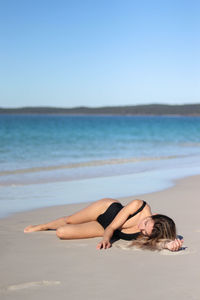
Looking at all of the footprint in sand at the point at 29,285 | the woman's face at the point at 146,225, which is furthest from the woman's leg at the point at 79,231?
the footprint in sand at the point at 29,285

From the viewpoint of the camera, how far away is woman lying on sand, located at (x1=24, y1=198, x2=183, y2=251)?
5.39 m

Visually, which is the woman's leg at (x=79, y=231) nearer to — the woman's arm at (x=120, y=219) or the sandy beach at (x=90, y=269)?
the sandy beach at (x=90, y=269)

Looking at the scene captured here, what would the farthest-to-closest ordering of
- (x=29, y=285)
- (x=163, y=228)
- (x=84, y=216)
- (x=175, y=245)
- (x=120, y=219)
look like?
(x=84, y=216) → (x=120, y=219) → (x=163, y=228) → (x=175, y=245) → (x=29, y=285)

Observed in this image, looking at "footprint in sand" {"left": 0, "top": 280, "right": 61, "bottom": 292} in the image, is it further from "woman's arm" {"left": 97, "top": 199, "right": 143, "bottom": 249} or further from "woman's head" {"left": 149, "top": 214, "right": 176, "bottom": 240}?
"woman's head" {"left": 149, "top": 214, "right": 176, "bottom": 240}

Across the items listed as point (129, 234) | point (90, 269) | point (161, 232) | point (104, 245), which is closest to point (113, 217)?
point (129, 234)

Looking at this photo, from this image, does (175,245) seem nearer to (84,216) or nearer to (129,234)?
(129,234)

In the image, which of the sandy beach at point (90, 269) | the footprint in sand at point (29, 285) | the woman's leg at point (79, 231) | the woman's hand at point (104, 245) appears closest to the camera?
the sandy beach at point (90, 269)

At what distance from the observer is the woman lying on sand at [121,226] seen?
5.39m

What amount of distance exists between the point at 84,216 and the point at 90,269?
4.69ft

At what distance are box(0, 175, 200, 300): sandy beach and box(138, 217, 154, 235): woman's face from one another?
24 cm

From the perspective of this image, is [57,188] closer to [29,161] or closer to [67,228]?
[67,228]

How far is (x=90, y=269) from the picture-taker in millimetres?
4777

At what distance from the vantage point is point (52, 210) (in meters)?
8.10

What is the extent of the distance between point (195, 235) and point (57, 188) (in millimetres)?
5127
